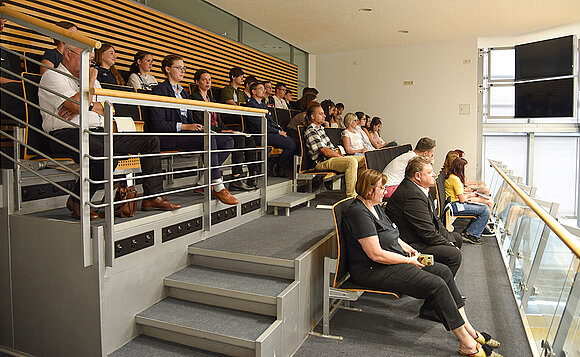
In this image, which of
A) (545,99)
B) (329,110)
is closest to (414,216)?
(329,110)

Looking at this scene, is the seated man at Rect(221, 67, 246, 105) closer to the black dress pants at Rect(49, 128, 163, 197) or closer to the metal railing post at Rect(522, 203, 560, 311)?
the black dress pants at Rect(49, 128, 163, 197)

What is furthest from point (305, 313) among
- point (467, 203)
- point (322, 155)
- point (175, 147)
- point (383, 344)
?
point (467, 203)

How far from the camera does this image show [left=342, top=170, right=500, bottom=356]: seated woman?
10.5ft

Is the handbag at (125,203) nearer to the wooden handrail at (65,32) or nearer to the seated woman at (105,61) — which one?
the wooden handrail at (65,32)

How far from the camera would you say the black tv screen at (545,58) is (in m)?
9.23

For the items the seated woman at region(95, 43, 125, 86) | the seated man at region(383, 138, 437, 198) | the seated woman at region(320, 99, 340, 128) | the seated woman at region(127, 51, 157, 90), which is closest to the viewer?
→ the seated woman at region(95, 43, 125, 86)

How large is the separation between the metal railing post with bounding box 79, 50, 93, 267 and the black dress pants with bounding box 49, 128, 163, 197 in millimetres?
225

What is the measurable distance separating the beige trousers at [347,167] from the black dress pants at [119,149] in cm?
267

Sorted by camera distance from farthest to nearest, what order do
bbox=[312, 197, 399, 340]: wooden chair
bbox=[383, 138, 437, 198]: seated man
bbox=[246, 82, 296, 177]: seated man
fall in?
1. bbox=[246, 82, 296, 177]: seated man
2. bbox=[383, 138, 437, 198]: seated man
3. bbox=[312, 197, 399, 340]: wooden chair

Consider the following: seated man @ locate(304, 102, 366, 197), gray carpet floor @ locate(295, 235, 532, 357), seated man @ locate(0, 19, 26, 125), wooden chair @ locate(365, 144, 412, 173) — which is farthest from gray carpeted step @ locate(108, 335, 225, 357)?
wooden chair @ locate(365, 144, 412, 173)

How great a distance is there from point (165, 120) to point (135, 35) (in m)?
2.41

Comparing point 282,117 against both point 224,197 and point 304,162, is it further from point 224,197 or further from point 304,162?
point 224,197

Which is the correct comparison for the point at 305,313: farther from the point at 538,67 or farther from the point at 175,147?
the point at 538,67

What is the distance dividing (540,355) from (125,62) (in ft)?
17.6
